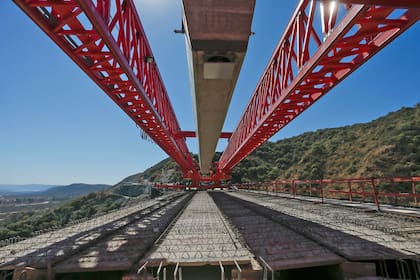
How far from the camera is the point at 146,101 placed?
8.15 meters

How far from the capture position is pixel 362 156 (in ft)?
162

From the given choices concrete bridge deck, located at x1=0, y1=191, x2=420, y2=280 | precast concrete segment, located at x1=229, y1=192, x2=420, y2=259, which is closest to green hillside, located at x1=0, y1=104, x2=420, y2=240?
concrete bridge deck, located at x1=0, y1=191, x2=420, y2=280

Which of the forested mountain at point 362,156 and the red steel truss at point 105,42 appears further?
the forested mountain at point 362,156

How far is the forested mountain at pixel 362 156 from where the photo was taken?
38312 mm

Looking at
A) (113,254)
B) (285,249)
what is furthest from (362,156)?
(113,254)

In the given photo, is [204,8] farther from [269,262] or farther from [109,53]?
[269,262]

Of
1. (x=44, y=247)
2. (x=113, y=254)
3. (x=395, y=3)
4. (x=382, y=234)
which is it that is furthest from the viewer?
(x=382, y=234)

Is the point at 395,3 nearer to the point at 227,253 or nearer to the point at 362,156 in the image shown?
the point at 227,253

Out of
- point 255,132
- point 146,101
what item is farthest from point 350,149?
point 146,101

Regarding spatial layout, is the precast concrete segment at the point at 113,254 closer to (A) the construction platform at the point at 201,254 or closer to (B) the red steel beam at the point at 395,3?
(A) the construction platform at the point at 201,254

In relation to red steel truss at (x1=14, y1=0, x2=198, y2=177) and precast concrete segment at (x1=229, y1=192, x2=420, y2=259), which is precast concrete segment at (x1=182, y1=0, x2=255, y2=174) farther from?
precast concrete segment at (x1=229, y1=192, x2=420, y2=259)

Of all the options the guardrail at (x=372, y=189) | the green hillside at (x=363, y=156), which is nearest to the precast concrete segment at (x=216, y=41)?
the guardrail at (x=372, y=189)

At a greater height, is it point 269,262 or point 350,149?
point 350,149

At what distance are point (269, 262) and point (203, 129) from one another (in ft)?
24.2
